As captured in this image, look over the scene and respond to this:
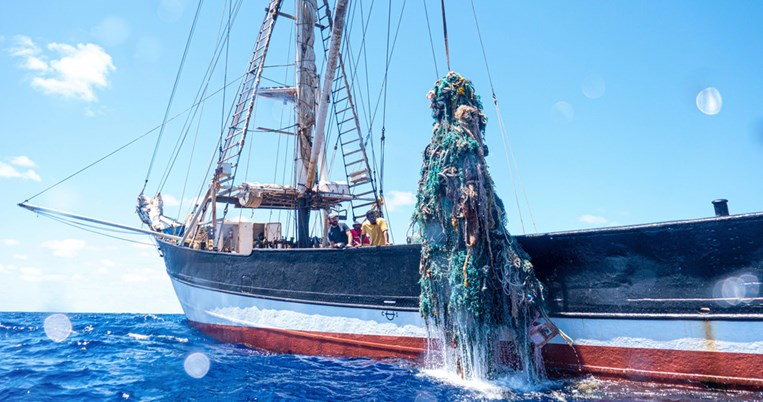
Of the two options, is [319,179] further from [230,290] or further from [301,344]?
[301,344]

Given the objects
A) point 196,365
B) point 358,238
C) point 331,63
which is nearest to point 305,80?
point 331,63

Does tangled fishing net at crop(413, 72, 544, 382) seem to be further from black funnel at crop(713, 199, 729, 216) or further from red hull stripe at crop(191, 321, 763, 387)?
black funnel at crop(713, 199, 729, 216)

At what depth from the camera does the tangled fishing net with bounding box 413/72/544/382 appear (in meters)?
6.22

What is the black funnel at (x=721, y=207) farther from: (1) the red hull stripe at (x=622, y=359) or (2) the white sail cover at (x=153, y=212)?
(2) the white sail cover at (x=153, y=212)

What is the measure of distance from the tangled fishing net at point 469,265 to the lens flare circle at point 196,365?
14.4 feet

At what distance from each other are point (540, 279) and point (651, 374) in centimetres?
197

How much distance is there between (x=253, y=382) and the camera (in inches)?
263

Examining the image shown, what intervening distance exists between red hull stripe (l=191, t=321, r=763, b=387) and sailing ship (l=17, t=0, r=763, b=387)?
0.01 metres

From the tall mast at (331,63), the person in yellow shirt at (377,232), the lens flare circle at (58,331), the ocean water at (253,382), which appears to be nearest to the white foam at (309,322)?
the ocean water at (253,382)

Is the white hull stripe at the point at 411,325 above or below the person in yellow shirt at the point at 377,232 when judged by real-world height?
below

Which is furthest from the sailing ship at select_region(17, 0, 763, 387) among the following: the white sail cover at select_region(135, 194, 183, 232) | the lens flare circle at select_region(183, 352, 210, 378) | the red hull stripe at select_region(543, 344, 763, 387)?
the white sail cover at select_region(135, 194, 183, 232)

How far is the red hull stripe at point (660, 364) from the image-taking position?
5.19 m

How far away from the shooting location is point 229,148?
13711mm

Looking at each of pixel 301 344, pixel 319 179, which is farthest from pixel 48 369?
pixel 319 179
